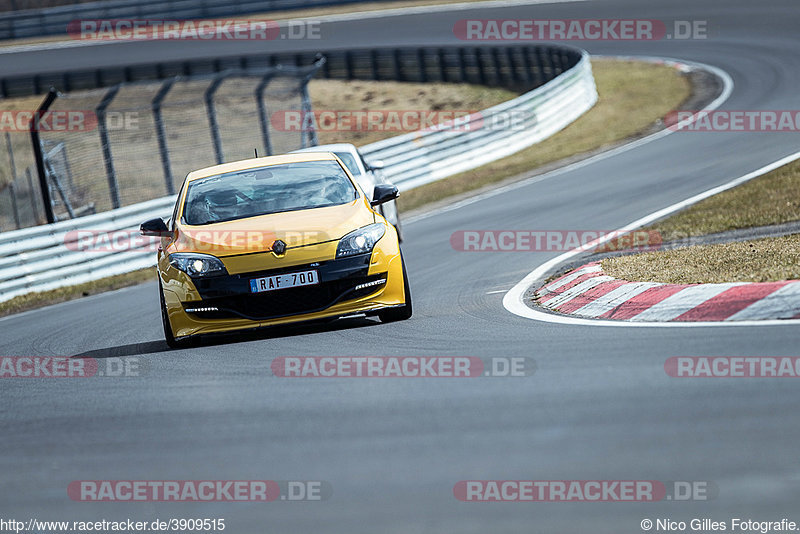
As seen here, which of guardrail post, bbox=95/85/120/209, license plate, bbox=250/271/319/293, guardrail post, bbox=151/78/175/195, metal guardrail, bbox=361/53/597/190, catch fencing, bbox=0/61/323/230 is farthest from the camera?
metal guardrail, bbox=361/53/597/190

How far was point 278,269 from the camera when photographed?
7.76m

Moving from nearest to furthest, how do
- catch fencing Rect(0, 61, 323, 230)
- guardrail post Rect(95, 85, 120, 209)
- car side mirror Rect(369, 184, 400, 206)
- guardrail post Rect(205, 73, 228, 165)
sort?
car side mirror Rect(369, 184, 400, 206) < guardrail post Rect(95, 85, 120, 209) < catch fencing Rect(0, 61, 323, 230) < guardrail post Rect(205, 73, 228, 165)

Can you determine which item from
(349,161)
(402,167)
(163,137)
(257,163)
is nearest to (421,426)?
(257,163)

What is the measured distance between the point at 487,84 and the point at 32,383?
26.6 m

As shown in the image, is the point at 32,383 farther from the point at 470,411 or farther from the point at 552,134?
the point at 552,134

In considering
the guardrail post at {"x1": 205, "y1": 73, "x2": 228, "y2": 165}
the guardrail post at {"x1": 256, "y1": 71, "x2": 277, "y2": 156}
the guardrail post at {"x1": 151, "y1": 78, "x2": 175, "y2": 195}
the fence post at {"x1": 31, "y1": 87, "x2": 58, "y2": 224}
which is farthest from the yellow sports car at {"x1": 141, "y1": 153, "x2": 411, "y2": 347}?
the guardrail post at {"x1": 256, "y1": 71, "x2": 277, "y2": 156}

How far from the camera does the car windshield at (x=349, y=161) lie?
1206 centimetres

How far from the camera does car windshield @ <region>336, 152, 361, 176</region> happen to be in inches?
475

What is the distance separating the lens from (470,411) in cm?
523

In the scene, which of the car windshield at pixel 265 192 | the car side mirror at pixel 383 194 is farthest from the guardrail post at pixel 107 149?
the car side mirror at pixel 383 194

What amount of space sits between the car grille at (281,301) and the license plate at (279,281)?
3 cm

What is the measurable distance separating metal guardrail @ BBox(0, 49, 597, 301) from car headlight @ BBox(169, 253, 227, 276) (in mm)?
7699

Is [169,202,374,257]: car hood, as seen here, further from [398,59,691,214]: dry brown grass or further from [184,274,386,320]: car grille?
[398,59,691,214]: dry brown grass

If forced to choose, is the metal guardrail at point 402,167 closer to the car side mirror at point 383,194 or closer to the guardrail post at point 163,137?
the guardrail post at point 163,137
